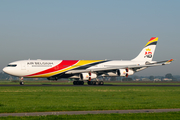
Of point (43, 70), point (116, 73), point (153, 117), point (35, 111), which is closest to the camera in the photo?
point (153, 117)

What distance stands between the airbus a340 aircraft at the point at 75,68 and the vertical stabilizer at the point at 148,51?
1.93 metres

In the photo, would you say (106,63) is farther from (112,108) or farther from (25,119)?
(25,119)

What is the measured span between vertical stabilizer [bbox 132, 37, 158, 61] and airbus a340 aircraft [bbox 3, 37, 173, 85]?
1.93 m

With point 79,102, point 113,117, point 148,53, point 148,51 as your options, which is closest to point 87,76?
point 148,53

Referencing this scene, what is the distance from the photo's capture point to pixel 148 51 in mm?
68250

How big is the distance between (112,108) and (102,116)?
3.99m

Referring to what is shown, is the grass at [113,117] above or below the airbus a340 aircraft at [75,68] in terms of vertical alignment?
below

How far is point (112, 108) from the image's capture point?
20328 mm

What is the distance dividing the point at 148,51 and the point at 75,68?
65.9 ft

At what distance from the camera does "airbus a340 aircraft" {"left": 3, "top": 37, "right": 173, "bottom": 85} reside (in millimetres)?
56312

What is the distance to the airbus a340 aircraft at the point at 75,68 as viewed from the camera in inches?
2217

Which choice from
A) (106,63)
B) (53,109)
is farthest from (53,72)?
(53,109)

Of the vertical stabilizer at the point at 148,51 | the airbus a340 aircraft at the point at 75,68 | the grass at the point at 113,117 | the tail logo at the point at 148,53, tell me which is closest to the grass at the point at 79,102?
the grass at the point at 113,117

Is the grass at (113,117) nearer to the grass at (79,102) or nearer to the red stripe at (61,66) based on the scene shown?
the grass at (79,102)
